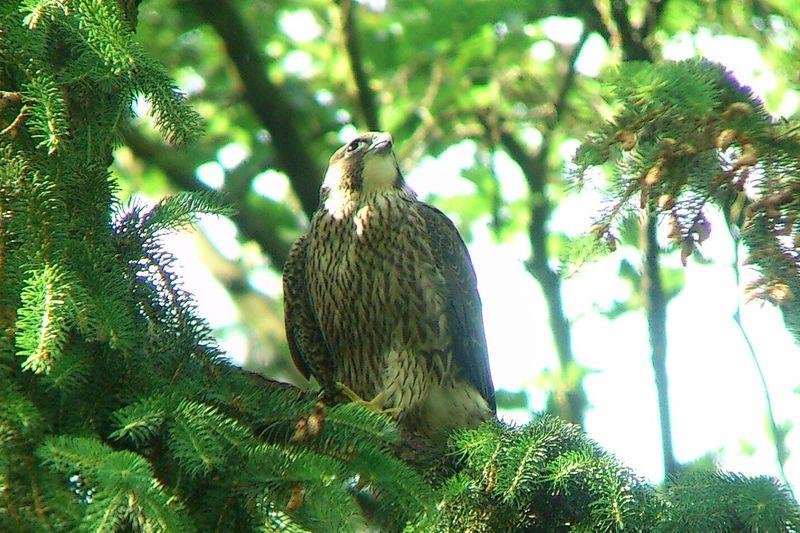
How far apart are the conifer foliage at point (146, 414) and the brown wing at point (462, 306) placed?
1.41m

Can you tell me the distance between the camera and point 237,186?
6957 millimetres

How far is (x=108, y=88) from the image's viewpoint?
9.20 feet

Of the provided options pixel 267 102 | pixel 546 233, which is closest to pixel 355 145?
pixel 267 102

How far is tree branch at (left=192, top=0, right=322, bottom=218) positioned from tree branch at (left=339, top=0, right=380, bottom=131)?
0.45m

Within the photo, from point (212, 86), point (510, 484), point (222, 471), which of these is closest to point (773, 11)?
point (212, 86)

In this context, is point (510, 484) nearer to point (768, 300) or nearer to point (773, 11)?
point (768, 300)

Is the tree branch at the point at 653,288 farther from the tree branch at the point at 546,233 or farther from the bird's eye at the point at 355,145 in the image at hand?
the bird's eye at the point at 355,145

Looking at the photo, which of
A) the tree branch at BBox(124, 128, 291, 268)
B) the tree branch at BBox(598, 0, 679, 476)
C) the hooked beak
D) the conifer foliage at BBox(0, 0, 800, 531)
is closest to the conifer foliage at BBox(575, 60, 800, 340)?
the conifer foliage at BBox(0, 0, 800, 531)

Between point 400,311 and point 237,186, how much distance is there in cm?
277

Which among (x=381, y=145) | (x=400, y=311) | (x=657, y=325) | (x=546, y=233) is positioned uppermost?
(x=546, y=233)

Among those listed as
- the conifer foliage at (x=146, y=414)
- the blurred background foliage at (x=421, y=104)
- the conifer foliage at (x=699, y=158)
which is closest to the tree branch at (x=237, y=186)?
the blurred background foliage at (x=421, y=104)

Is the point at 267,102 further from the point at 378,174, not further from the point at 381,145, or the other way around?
the point at 378,174

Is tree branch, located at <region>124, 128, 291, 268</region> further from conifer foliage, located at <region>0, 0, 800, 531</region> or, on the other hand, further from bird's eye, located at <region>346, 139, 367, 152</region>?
conifer foliage, located at <region>0, 0, 800, 531</region>

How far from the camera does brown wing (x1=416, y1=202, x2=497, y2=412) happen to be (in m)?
4.57
